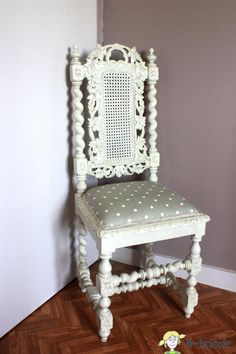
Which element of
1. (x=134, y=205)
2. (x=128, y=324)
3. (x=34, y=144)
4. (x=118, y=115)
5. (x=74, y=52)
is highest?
(x=74, y=52)

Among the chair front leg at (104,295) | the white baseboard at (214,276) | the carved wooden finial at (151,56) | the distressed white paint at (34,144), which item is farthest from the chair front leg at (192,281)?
the carved wooden finial at (151,56)

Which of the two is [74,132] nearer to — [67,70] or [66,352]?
[67,70]

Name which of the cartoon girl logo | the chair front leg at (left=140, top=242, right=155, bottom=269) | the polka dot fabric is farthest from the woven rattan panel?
the cartoon girl logo

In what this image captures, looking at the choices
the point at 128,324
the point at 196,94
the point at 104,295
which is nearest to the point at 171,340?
the point at 128,324

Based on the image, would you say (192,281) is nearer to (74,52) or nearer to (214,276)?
(214,276)

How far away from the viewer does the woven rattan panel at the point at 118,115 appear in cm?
183

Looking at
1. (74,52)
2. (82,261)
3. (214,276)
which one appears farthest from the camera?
(214,276)

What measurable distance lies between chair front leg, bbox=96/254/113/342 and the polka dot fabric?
17 cm

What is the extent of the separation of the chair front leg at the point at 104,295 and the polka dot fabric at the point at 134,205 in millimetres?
170

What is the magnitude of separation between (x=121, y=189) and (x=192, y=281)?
56 centimetres

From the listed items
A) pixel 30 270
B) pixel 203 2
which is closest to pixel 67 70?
pixel 203 2

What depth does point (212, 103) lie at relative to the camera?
6.10ft

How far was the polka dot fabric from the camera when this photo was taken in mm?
1543

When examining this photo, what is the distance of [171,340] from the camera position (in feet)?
5.26
